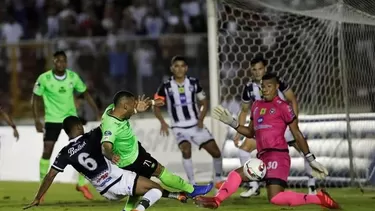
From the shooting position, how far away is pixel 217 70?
17.4 metres

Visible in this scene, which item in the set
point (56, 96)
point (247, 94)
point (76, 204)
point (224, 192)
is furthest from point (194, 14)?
point (224, 192)

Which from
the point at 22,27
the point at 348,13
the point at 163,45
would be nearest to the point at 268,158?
the point at 348,13

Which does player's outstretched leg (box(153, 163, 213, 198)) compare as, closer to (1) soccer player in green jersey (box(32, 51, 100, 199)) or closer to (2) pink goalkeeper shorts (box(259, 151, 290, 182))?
(2) pink goalkeeper shorts (box(259, 151, 290, 182))

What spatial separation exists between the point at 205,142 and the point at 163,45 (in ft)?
18.8

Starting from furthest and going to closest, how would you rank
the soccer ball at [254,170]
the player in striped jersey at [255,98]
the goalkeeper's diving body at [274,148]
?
1. the player in striped jersey at [255,98]
2. the goalkeeper's diving body at [274,148]
3. the soccer ball at [254,170]

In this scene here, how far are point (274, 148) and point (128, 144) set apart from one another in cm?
173

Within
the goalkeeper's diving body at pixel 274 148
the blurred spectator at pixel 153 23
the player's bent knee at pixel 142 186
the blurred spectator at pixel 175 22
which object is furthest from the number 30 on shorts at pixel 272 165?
the blurred spectator at pixel 153 23

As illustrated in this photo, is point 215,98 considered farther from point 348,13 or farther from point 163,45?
point 163,45

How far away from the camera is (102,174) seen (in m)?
12.0

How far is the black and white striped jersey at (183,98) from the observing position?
16953mm

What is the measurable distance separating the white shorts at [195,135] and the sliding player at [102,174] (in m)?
4.32

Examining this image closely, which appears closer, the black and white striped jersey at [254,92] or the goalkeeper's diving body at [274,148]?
the goalkeeper's diving body at [274,148]

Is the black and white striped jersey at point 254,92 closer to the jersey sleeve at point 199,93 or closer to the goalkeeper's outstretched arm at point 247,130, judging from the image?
the jersey sleeve at point 199,93

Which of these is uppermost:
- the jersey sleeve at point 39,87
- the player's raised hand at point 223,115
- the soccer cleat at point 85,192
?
the jersey sleeve at point 39,87
